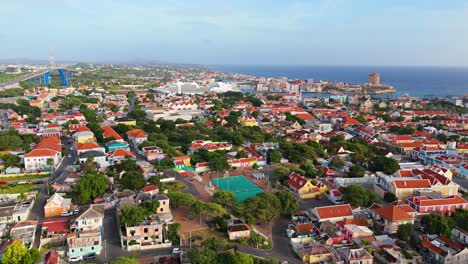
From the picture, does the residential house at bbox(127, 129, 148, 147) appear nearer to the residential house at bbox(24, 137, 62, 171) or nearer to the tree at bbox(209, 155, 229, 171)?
the residential house at bbox(24, 137, 62, 171)

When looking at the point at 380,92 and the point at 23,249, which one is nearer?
the point at 23,249

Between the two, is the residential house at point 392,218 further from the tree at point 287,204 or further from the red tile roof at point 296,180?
the red tile roof at point 296,180

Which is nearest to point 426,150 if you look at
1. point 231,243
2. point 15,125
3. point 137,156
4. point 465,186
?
point 465,186

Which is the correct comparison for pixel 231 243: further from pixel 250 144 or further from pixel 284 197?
pixel 250 144

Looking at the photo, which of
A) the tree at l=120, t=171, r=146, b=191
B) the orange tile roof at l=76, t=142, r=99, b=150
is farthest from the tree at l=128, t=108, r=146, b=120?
the tree at l=120, t=171, r=146, b=191

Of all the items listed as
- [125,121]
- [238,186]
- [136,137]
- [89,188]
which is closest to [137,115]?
[125,121]

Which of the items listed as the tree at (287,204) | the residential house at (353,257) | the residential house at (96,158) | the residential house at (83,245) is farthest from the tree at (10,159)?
the residential house at (353,257)
